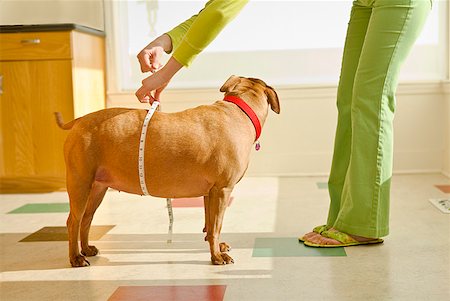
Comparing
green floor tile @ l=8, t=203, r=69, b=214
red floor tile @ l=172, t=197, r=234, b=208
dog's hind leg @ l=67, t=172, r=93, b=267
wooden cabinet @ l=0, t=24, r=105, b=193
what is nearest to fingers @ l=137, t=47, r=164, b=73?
dog's hind leg @ l=67, t=172, r=93, b=267

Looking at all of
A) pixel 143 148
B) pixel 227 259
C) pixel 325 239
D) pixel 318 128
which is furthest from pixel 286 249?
pixel 318 128

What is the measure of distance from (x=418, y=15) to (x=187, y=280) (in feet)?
3.48

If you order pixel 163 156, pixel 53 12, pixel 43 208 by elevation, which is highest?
pixel 53 12

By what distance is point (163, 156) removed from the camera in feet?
6.72

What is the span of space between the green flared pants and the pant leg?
0.02 m

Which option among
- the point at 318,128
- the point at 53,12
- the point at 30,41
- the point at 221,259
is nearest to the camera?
the point at 221,259

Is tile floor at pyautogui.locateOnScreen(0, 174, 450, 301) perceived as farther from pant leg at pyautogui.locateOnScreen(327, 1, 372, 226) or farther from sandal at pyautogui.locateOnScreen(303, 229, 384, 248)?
pant leg at pyautogui.locateOnScreen(327, 1, 372, 226)

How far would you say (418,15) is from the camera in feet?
7.03

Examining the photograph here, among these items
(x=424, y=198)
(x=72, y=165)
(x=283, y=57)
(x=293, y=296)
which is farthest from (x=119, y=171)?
(x=283, y=57)

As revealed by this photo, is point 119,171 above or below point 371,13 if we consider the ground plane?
below

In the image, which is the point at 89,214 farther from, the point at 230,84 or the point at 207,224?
the point at 230,84

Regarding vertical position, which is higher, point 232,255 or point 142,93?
point 142,93

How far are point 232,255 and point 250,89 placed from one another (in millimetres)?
532

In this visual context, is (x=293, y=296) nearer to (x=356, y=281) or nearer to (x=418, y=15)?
(x=356, y=281)
